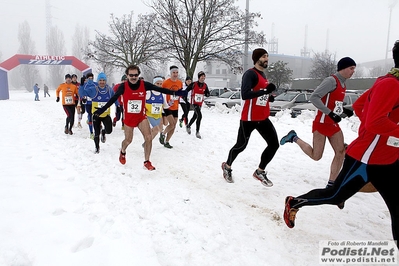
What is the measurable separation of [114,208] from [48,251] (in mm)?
1032

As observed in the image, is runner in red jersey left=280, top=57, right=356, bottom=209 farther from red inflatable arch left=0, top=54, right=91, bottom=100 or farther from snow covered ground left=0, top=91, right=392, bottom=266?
red inflatable arch left=0, top=54, right=91, bottom=100

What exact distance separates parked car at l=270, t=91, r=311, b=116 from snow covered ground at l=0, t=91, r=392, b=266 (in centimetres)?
823

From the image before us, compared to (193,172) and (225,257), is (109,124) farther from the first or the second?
(225,257)

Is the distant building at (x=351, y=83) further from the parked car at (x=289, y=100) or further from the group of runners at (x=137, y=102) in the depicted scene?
the group of runners at (x=137, y=102)

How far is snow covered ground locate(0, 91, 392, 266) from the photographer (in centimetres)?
257

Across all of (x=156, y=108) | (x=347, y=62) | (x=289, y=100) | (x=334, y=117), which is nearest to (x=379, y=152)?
(x=334, y=117)

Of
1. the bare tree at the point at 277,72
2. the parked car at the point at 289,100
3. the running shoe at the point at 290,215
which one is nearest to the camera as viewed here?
the running shoe at the point at 290,215

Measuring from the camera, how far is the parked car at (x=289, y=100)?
14.0 metres

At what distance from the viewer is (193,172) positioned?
Answer: 206 inches

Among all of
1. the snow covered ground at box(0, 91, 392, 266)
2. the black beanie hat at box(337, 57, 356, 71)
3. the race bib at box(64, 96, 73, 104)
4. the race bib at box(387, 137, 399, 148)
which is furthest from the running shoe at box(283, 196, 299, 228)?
the race bib at box(64, 96, 73, 104)

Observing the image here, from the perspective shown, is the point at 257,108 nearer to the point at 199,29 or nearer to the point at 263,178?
the point at 263,178

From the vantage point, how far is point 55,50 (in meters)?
71.5

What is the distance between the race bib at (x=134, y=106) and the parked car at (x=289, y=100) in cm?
981

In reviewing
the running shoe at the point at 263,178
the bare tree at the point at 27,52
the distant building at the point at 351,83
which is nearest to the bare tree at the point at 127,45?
the running shoe at the point at 263,178
